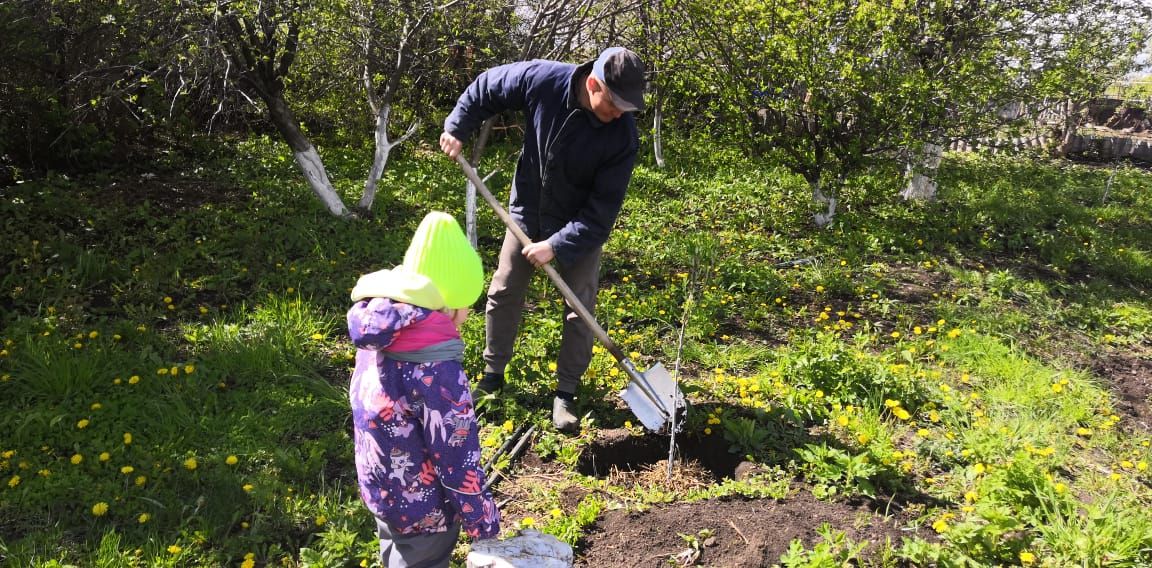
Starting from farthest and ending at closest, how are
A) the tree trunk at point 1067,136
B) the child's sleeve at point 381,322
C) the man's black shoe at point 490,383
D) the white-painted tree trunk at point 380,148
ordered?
the tree trunk at point 1067,136, the white-painted tree trunk at point 380,148, the man's black shoe at point 490,383, the child's sleeve at point 381,322

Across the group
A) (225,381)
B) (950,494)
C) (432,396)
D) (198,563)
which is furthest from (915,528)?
(225,381)

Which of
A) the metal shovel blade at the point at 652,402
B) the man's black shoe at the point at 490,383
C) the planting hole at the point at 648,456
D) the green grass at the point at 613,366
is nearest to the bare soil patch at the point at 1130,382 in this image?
the green grass at the point at 613,366

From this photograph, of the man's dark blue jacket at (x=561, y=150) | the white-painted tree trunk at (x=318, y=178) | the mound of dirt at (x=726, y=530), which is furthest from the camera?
the white-painted tree trunk at (x=318, y=178)

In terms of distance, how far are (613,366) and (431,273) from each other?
2136mm

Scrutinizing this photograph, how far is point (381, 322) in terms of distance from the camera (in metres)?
1.67

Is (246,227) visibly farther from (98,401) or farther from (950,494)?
(950,494)

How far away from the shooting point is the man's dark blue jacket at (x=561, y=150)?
2.95 meters

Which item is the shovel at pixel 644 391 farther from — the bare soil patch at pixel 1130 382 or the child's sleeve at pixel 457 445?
the bare soil patch at pixel 1130 382

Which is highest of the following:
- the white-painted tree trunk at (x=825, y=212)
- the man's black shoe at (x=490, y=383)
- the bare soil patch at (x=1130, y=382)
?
the white-painted tree trunk at (x=825, y=212)

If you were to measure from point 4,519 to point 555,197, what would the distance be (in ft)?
8.07

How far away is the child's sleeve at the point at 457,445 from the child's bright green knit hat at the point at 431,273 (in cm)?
18

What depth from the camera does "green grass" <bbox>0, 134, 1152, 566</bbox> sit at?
2.64 m

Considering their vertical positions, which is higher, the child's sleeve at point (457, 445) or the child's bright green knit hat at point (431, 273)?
the child's bright green knit hat at point (431, 273)

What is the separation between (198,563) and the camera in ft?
8.09
